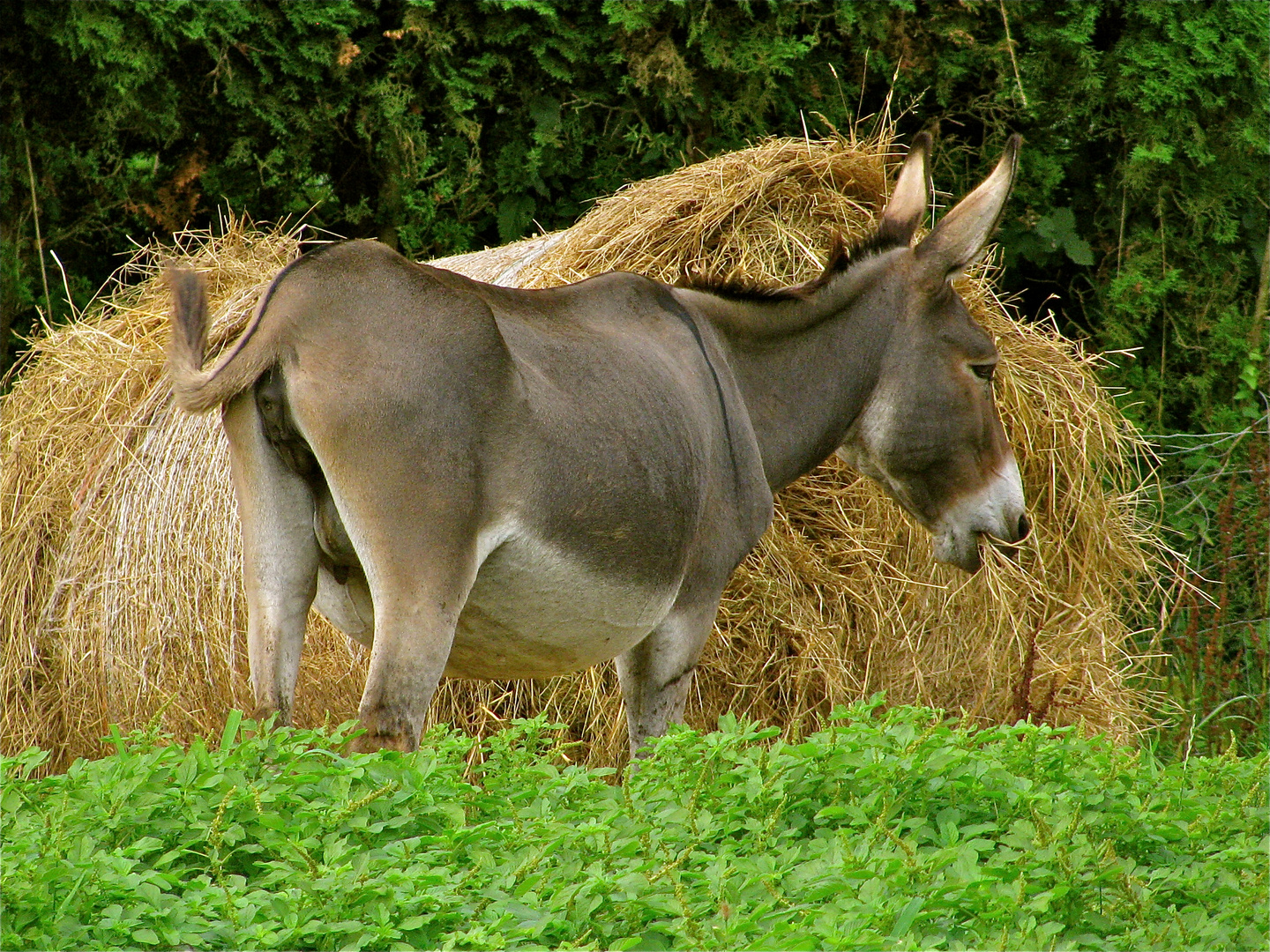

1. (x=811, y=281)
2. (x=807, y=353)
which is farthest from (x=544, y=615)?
(x=811, y=281)

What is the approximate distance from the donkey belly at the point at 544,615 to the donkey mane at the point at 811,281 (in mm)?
987

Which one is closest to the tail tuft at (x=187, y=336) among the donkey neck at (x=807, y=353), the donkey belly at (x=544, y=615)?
the donkey belly at (x=544, y=615)

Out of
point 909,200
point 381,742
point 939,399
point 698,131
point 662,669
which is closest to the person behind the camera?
point 381,742

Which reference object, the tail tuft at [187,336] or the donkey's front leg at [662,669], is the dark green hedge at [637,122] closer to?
the tail tuft at [187,336]

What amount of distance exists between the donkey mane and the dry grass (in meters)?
0.76

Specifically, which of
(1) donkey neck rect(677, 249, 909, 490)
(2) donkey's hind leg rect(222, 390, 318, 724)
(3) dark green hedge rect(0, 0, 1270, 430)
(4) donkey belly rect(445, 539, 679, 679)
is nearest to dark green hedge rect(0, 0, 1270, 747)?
(3) dark green hedge rect(0, 0, 1270, 430)

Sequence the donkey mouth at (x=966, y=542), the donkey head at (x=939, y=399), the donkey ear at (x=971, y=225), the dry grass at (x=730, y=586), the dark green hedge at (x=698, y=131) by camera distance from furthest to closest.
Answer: the dark green hedge at (x=698, y=131) → the dry grass at (x=730, y=586) → the donkey mouth at (x=966, y=542) → the donkey head at (x=939, y=399) → the donkey ear at (x=971, y=225)

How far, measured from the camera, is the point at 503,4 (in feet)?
18.8

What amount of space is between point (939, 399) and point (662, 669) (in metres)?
1.20

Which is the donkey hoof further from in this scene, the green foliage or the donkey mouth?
the donkey mouth

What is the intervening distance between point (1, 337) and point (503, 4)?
2829 mm

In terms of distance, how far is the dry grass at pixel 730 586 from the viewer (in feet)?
13.4

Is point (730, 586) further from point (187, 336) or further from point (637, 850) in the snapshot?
point (637, 850)

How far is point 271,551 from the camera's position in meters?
2.65
